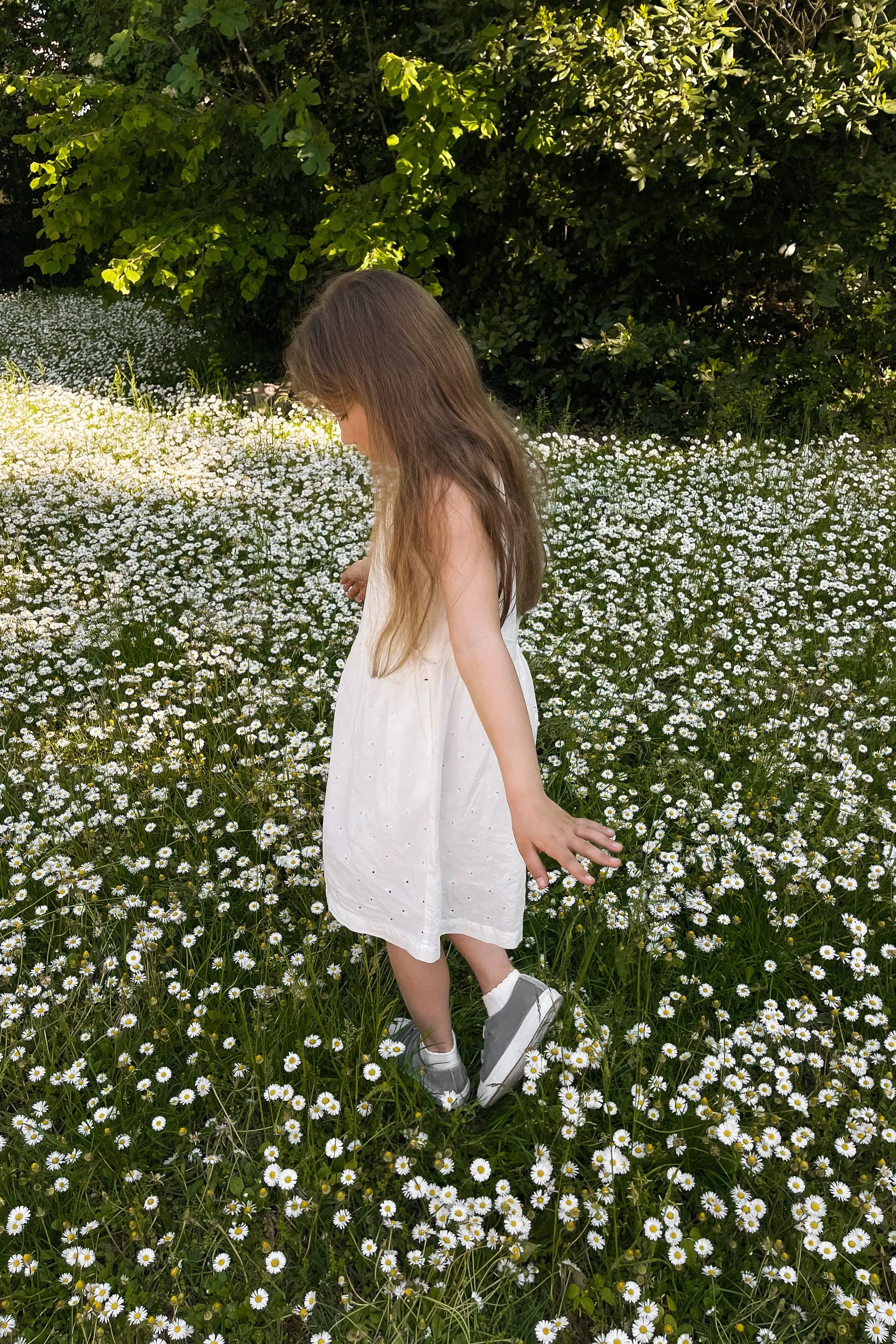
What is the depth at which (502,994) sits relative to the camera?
7.07ft

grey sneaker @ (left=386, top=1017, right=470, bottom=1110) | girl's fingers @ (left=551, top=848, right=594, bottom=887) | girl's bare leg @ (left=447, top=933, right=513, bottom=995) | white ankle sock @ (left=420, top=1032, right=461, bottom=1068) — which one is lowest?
grey sneaker @ (left=386, top=1017, right=470, bottom=1110)

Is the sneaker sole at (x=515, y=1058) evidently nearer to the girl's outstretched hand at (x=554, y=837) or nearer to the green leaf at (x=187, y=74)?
the girl's outstretched hand at (x=554, y=837)

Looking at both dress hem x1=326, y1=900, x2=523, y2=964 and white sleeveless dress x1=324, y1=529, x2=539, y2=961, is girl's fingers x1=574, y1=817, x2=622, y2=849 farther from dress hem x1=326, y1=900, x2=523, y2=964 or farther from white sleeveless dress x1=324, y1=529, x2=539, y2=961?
dress hem x1=326, y1=900, x2=523, y2=964

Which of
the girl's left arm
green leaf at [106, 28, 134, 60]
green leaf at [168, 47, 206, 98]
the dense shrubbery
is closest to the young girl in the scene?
the girl's left arm

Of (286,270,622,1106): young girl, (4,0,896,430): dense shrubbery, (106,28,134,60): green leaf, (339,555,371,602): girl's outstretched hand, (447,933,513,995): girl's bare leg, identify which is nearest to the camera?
(286,270,622,1106): young girl

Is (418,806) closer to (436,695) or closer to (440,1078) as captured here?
(436,695)

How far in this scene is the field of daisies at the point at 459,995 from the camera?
1.76 meters

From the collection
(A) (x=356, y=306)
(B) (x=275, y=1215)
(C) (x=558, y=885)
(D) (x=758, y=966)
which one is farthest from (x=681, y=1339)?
(A) (x=356, y=306)

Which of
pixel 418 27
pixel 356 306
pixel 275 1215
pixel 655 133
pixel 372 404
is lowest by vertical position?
pixel 275 1215

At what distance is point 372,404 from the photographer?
1739mm

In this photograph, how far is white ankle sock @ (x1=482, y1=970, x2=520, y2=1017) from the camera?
7.06ft

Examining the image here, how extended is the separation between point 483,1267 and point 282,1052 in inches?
28.6

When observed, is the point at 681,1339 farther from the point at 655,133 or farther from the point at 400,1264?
the point at 655,133

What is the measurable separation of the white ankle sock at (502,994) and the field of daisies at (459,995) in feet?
0.55
